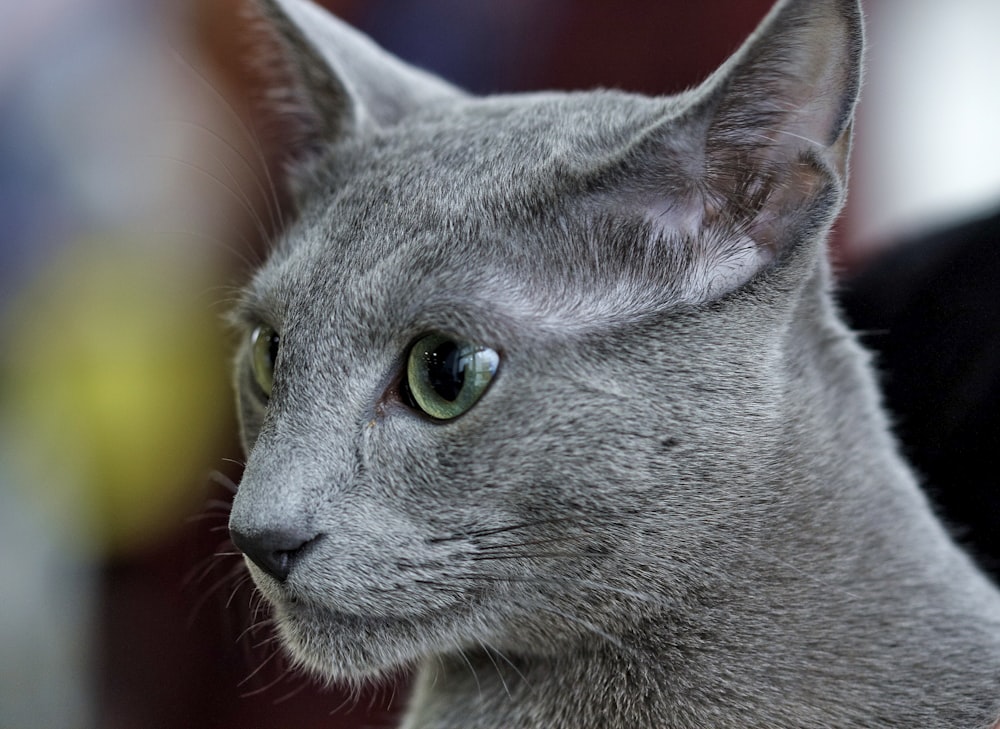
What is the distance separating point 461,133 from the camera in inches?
38.5

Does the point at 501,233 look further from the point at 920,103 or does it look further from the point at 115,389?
the point at 920,103

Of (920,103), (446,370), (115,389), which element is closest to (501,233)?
(446,370)

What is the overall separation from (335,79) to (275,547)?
0.61 metres

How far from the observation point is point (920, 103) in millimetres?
2436

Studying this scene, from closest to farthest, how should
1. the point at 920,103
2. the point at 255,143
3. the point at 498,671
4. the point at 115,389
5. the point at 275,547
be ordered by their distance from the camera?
the point at 275,547 < the point at 498,671 < the point at 255,143 < the point at 115,389 < the point at 920,103

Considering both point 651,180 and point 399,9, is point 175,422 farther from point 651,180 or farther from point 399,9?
point 651,180

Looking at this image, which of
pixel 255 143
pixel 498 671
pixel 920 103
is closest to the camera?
pixel 498 671

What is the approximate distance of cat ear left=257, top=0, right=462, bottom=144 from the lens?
112 centimetres

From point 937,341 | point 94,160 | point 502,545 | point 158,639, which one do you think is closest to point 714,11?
point 937,341

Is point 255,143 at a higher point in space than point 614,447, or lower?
higher

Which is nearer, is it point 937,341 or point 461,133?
point 461,133

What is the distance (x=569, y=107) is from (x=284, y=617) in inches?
23.1

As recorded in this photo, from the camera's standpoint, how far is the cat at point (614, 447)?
0.78 m

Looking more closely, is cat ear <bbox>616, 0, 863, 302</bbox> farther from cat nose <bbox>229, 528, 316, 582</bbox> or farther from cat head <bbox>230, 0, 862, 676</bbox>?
cat nose <bbox>229, 528, 316, 582</bbox>
